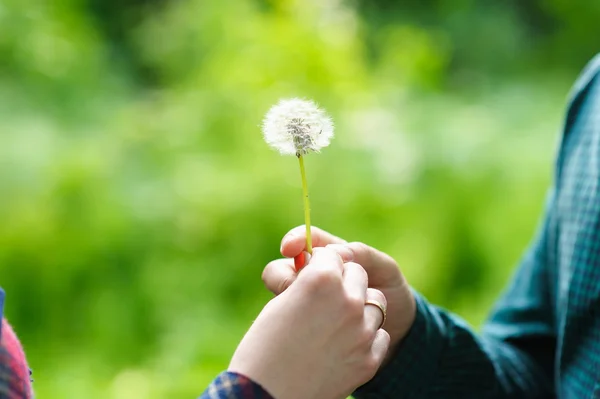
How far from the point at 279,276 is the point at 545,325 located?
15.9 inches

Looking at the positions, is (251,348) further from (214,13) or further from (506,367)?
(214,13)

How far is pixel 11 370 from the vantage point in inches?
16.1

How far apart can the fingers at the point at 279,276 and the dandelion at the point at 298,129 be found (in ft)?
0.10

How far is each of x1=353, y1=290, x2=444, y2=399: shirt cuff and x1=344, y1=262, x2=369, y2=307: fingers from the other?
0.62 feet

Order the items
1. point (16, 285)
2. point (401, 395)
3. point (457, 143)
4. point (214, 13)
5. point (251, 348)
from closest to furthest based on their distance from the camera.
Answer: point (251, 348) < point (401, 395) < point (16, 285) < point (457, 143) < point (214, 13)

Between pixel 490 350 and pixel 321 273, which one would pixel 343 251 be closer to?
pixel 321 273

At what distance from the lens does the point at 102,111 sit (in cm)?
179

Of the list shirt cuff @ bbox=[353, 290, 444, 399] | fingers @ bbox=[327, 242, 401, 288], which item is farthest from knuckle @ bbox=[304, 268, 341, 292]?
shirt cuff @ bbox=[353, 290, 444, 399]

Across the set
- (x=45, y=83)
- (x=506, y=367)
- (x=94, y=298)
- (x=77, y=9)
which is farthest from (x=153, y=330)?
(x=77, y=9)

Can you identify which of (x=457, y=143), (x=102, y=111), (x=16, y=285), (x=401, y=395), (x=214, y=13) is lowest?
(x=401, y=395)

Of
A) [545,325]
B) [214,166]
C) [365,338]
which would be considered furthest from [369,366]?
[214,166]

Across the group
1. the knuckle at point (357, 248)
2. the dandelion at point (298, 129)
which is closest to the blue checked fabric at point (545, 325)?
the knuckle at point (357, 248)

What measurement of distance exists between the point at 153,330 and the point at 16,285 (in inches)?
11.6

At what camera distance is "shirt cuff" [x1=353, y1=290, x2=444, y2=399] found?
2.35ft
